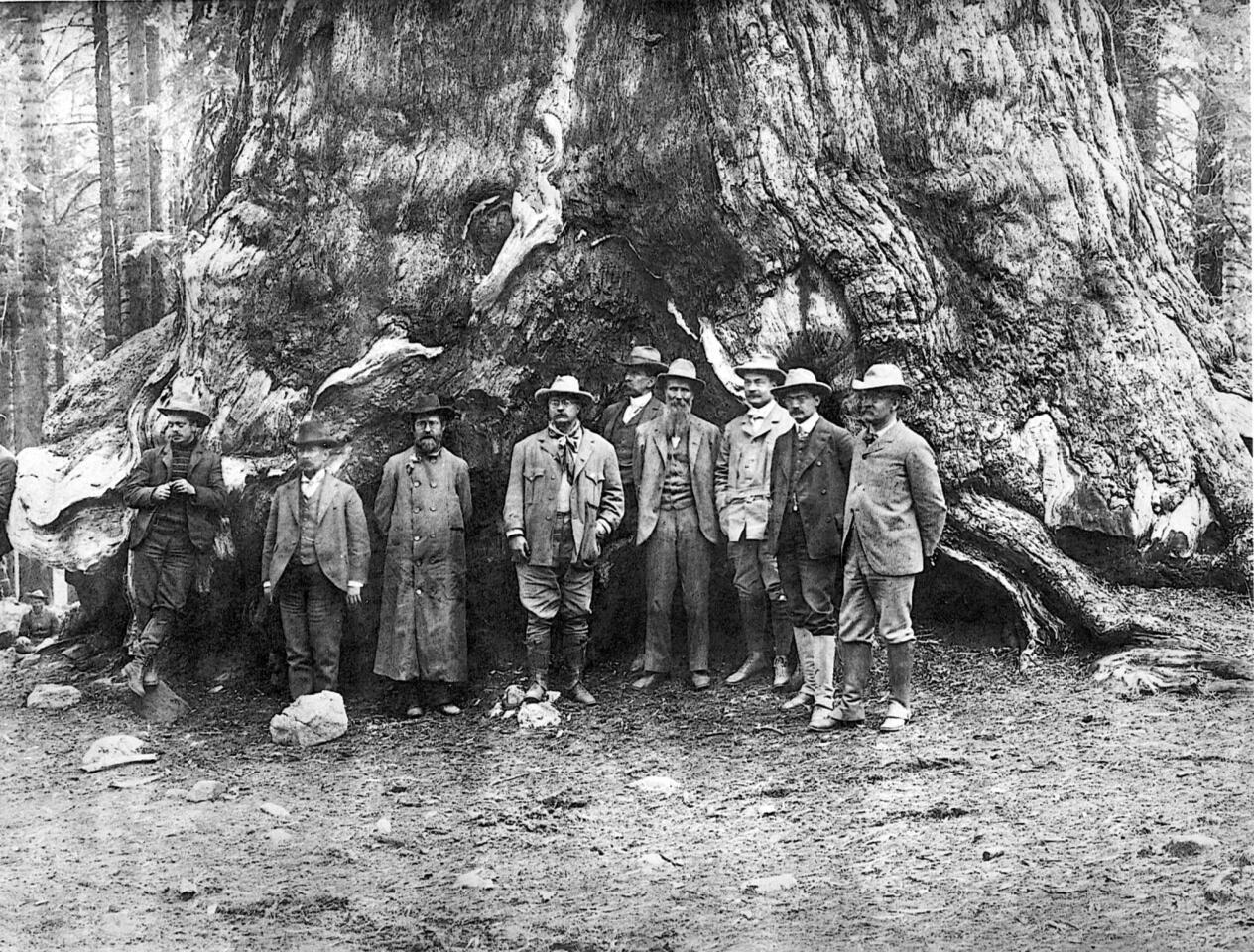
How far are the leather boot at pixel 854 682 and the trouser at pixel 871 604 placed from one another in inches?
1.4

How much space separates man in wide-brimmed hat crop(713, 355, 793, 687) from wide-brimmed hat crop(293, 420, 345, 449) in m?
1.96

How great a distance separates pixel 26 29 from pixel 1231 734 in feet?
18.8

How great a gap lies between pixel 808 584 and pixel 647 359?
1.40m

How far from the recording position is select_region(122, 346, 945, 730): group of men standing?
4.94 m

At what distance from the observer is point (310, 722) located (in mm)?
4609

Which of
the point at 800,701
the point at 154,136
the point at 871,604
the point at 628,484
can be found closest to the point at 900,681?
the point at 871,604

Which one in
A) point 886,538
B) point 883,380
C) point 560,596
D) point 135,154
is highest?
point 135,154

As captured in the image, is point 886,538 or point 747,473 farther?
point 747,473

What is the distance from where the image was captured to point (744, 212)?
531cm

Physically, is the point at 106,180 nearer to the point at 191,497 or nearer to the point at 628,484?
the point at 191,497

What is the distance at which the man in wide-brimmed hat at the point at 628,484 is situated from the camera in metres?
5.38

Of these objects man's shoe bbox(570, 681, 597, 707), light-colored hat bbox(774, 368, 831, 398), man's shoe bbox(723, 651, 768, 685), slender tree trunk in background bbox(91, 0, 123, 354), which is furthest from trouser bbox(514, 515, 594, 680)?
slender tree trunk in background bbox(91, 0, 123, 354)

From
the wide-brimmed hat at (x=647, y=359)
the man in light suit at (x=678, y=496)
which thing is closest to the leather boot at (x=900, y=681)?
the man in light suit at (x=678, y=496)

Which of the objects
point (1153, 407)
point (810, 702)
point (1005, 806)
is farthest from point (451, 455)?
point (1153, 407)
